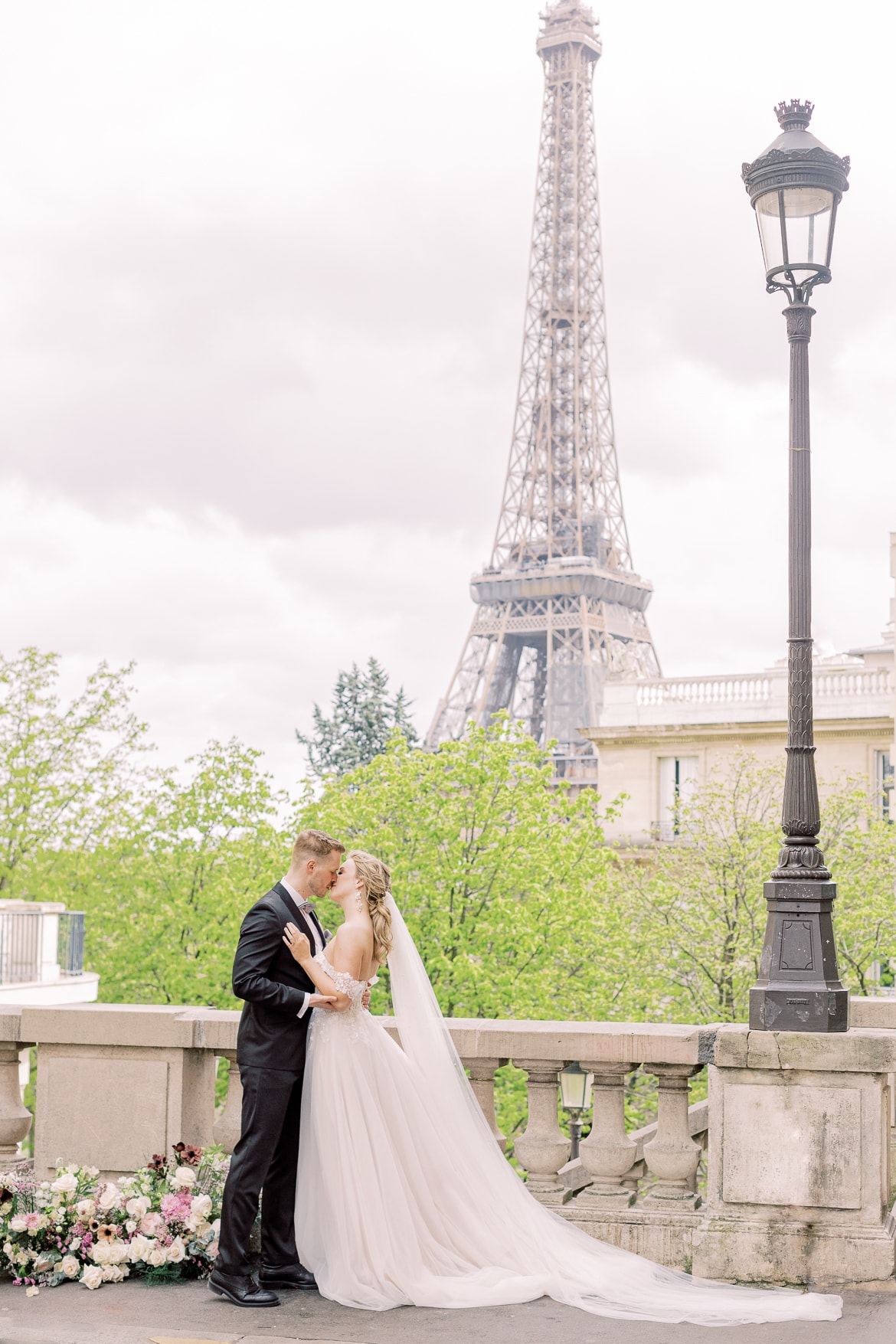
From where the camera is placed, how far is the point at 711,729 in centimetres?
4378

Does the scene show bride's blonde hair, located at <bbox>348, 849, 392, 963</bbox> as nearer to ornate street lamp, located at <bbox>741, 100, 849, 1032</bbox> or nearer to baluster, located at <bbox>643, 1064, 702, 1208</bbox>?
baluster, located at <bbox>643, 1064, 702, 1208</bbox>

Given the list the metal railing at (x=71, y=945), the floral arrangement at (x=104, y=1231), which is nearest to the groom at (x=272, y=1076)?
the floral arrangement at (x=104, y=1231)

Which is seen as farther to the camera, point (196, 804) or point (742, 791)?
point (196, 804)

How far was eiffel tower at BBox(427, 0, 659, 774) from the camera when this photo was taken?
223 ft

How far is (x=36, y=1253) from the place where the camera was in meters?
7.18

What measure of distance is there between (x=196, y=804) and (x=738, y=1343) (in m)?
29.7

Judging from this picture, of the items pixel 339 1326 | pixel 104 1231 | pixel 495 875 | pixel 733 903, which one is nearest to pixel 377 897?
pixel 339 1326

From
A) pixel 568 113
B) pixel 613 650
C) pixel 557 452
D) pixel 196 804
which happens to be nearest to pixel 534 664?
pixel 613 650

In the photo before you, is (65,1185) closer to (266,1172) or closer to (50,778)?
(266,1172)

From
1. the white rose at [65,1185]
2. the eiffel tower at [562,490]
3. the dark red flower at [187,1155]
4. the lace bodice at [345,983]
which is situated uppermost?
the eiffel tower at [562,490]

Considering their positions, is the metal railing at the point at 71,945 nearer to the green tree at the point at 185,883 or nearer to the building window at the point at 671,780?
the green tree at the point at 185,883

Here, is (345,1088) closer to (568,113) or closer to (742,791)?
(742,791)

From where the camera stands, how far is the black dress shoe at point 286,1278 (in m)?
7.03

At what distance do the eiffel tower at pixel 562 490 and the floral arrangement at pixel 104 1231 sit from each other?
57.9m
